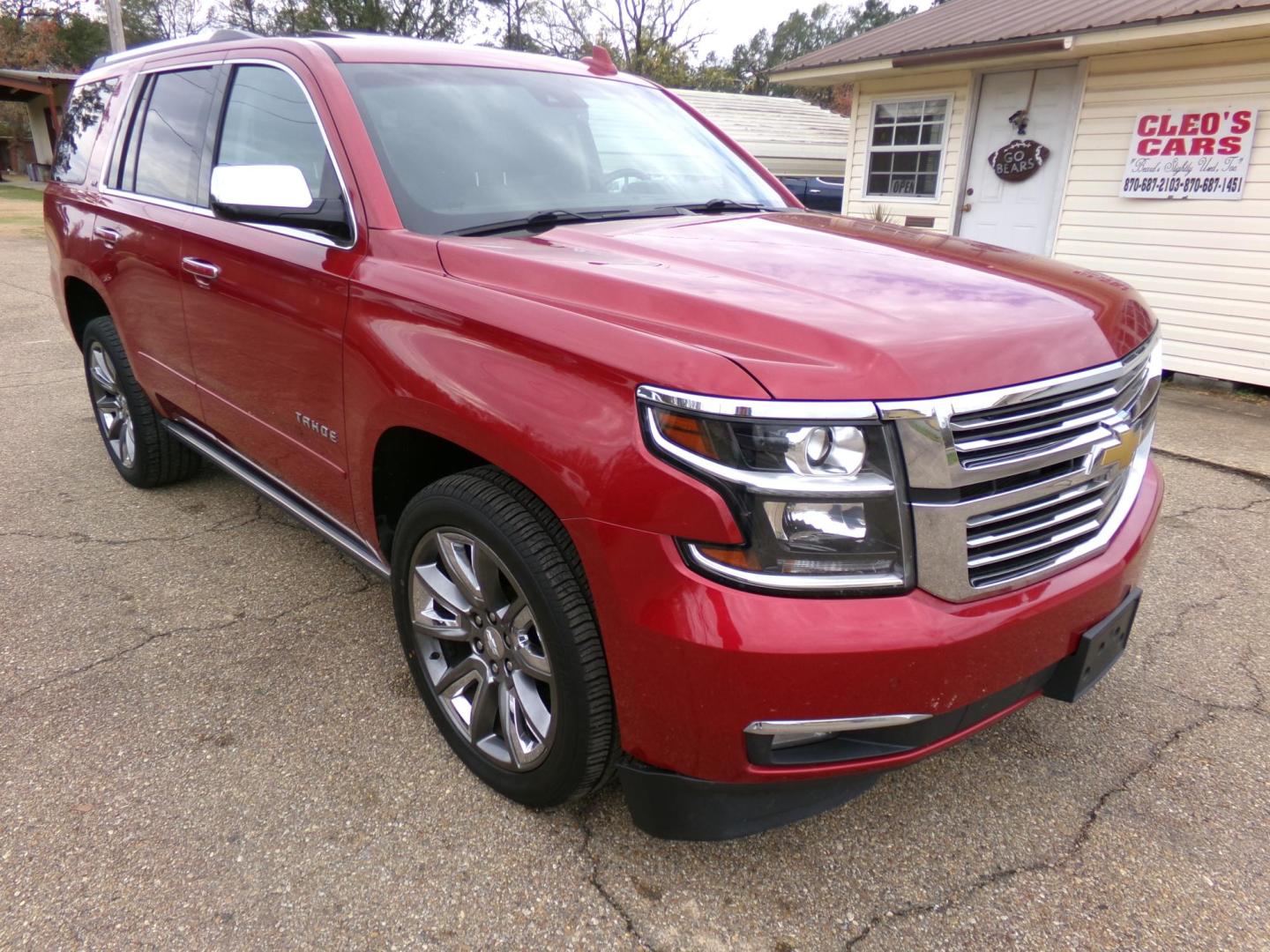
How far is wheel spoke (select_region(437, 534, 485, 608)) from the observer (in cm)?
219

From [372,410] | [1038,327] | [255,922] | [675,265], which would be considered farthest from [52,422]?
[1038,327]

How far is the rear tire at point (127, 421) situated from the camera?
13.5 feet

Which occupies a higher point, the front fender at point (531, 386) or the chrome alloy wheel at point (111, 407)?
the front fender at point (531, 386)

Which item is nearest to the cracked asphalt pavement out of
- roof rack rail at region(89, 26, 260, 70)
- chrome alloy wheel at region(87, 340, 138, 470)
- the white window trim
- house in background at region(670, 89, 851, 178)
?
chrome alloy wheel at region(87, 340, 138, 470)

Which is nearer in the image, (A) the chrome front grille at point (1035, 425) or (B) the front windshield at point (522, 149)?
(A) the chrome front grille at point (1035, 425)

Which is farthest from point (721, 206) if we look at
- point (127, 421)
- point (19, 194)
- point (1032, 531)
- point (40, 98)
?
point (40, 98)

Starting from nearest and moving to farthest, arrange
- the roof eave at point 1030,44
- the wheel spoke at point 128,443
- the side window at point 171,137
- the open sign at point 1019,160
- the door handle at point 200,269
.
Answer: the door handle at point 200,269, the side window at point 171,137, the wheel spoke at point 128,443, the roof eave at point 1030,44, the open sign at point 1019,160

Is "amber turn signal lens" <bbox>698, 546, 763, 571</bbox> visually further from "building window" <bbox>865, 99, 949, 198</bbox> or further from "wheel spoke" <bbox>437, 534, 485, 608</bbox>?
"building window" <bbox>865, 99, 949, 198</bbox>

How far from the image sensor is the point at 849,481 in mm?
1615

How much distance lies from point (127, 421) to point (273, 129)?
2125 millimetres

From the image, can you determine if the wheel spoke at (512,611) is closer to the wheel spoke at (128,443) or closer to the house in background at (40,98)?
the wheel spoke at (128,443)

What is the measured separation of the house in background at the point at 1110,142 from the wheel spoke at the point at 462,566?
23.4 ft

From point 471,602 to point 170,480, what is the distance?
2.89 m

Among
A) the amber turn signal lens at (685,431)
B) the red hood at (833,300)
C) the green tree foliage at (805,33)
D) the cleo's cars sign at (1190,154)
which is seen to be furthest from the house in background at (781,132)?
the green tree foliage at (805,33)
